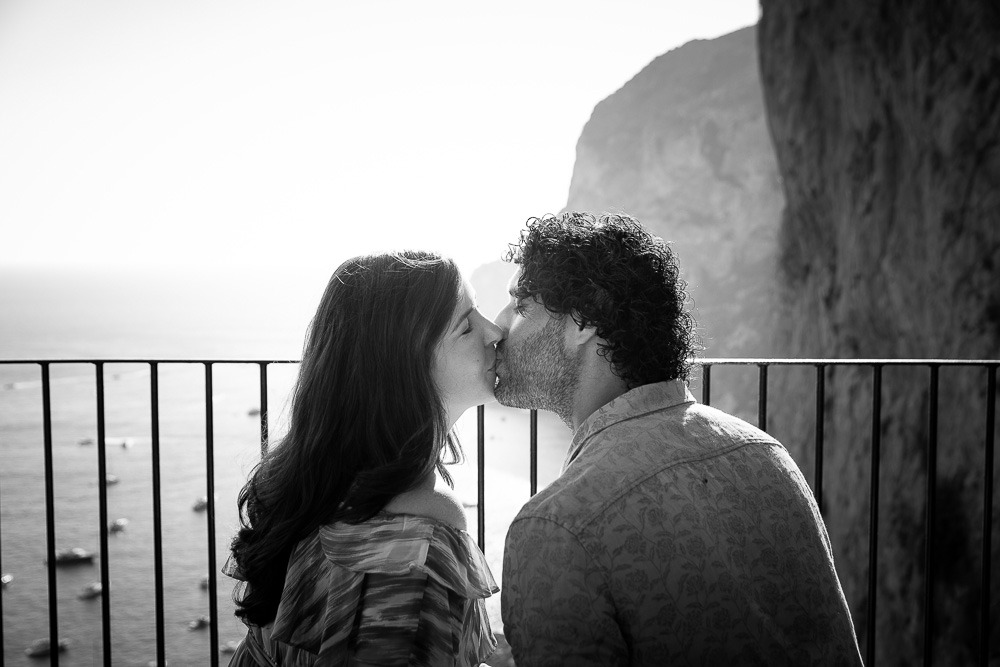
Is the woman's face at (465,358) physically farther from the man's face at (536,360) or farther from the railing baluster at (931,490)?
the railing baluster at (931,490)

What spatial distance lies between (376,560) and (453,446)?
537 mm

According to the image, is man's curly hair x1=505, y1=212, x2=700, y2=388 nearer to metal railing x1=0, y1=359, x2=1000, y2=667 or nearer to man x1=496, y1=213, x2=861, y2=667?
man x1=496, y1=213, x2=861, y2=667

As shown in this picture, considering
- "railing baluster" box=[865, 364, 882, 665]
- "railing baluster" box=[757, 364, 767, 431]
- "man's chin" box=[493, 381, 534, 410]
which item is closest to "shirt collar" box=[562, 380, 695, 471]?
"man's chin" box=[493, 381, 534, 410]

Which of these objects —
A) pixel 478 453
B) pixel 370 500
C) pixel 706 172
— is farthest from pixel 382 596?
pixel 706 172

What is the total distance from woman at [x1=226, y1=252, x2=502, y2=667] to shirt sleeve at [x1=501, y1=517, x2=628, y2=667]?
292mm

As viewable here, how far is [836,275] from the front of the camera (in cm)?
993

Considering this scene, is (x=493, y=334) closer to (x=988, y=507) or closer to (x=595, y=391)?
(x=595, y=391)

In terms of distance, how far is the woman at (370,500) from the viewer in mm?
1390

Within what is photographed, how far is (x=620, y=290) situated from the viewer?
164cm

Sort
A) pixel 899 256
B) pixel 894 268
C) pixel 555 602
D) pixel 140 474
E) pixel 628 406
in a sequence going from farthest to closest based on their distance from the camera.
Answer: pixel 140 474 < pixel 894 268 < pixel 899 256 < pixel 628 406 < pixel 555 602

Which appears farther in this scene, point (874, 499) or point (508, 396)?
point (874, 499)

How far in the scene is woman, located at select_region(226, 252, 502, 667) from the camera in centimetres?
139

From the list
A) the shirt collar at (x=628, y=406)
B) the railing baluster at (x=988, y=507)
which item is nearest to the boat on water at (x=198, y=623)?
the railing baluster at (x=988, y=507)

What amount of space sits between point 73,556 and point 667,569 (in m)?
32.5
